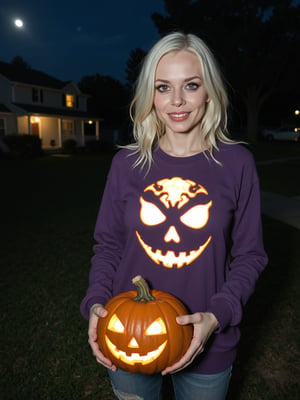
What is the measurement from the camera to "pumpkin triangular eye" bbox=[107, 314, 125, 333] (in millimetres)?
1708

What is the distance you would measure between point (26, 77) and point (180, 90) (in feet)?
110

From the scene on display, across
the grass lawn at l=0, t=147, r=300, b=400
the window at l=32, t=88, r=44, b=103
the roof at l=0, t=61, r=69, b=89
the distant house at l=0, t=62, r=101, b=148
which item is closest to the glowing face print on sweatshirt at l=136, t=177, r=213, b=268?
the grass lawn at l=0, t=147, r=300, b=400

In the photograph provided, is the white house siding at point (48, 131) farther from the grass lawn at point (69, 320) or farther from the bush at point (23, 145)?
the grass lawn at point (69, 320)

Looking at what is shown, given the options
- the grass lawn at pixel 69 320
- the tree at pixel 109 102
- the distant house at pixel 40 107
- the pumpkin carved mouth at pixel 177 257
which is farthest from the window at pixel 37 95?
the pumpkin carved mouth at pixel 177 257

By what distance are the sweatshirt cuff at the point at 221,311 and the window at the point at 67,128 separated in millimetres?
33372

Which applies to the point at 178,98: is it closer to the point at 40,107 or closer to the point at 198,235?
the point at 198,235

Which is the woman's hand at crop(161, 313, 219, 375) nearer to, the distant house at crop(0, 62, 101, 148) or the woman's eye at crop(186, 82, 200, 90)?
the woman's eye at crop(186, 82, 200, 90)

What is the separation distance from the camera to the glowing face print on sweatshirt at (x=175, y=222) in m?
1.82

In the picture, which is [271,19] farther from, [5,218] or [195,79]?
[195,79]

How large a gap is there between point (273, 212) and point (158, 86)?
718 centimetres

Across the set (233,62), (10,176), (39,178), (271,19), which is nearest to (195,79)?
(39,178)

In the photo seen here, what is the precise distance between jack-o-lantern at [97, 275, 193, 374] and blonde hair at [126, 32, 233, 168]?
2.47 ft

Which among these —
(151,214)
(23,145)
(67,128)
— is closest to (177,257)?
(151,214)

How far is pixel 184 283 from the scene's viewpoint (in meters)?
1.86
